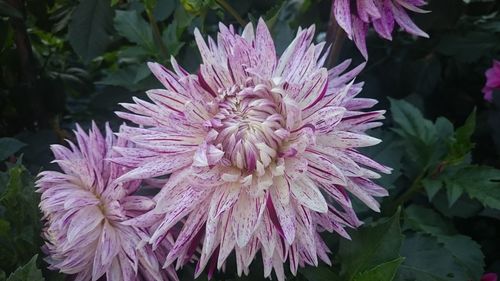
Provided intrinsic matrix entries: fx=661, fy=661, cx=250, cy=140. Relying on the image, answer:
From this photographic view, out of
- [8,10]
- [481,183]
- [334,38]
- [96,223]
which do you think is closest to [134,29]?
[8,10]

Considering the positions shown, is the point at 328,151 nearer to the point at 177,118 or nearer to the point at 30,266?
the point at 177,118

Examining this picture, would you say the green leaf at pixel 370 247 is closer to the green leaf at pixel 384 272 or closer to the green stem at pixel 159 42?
the green leaf at pixel 384 272

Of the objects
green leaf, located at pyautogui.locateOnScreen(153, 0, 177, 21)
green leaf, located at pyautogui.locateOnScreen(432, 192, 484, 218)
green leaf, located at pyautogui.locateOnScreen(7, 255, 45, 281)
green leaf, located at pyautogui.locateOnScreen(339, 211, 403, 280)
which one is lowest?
green leaf, located at pyautogui.locateOnScreen(432, 192, 484, 218)

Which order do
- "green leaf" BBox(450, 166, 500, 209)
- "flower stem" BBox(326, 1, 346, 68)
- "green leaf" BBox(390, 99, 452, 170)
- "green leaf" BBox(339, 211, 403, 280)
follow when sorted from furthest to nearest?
"green leaf" BBox(390, 99, 452, 170) < "green leaf" BBox(450, 166, 500, 209) < "flower stem" BBox(326, 1, 346, 68) < "green leaf" BBox(339, 211, 403, 280)

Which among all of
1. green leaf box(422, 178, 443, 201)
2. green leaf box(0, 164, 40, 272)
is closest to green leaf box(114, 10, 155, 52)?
green leaf box(0, 164, 40, 272)

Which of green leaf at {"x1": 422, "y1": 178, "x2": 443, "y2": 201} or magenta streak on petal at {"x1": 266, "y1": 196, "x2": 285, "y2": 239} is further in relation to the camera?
green leaf at {"x1": 422, "y1": 178, "x2": 443, "y2": 201}

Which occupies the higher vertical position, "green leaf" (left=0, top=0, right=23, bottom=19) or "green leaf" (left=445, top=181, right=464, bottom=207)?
"green leaf" (left=0, top=0, right=23, bottom=19)

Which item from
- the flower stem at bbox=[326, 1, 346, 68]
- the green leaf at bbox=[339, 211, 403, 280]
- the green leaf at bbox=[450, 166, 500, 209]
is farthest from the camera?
the green leaf at bbox=[450, 166, 500, 209]

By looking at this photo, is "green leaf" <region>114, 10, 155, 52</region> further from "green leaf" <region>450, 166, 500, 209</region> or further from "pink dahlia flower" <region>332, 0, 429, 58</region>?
"green leaf" <region>450, 166, 500, 209</region>
